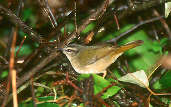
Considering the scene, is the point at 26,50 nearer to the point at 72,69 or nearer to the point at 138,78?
the point at 72,69

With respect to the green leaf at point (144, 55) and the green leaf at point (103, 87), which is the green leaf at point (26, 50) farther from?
the green leaf at point (103, 87)

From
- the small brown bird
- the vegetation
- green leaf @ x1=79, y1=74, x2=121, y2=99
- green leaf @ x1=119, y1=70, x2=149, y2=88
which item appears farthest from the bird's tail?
green leaf @ x1=79, y1=74, x2=121, y2=99

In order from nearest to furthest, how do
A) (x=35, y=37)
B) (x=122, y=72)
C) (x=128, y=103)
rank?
(x=128, y=103) → (x=35, y=37) → (x=122, y=72)

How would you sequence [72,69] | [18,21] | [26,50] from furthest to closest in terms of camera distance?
[26,50], [72,69], [18,21]

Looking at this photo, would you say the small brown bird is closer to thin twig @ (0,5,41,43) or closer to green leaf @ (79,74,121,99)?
thin twig @ (0,5,41,43)

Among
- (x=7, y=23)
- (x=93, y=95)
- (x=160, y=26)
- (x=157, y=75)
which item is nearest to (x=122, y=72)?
(x=157, y=75)

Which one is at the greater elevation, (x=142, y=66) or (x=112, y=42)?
(x=112, y=42)

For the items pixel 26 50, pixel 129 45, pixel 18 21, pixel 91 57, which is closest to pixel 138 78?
pixel 129 45

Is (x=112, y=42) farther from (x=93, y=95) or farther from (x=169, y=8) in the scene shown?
(x=93, y=95)
